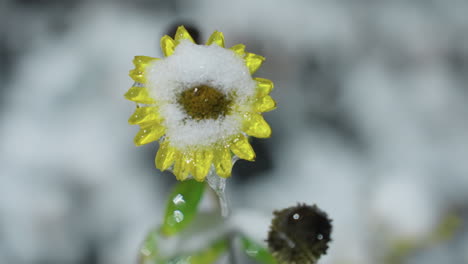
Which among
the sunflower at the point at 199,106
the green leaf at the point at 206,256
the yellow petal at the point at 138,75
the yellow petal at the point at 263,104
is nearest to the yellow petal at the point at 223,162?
the sunflower at the point at 199,106

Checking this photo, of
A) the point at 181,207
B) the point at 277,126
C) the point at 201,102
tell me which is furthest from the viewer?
the point at 277,126

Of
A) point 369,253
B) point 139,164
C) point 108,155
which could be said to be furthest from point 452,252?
point 108,155

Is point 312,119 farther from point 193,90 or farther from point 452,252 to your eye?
point 193,90

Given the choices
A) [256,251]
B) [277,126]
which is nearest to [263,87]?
[256,251]

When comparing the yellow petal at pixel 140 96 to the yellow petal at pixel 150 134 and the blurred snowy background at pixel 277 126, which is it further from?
the blurred snowy background at pixel 277 126

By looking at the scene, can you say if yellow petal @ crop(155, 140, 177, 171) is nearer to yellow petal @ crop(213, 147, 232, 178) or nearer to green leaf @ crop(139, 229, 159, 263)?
yellow petal @ crop(213, 147, 232, 178)

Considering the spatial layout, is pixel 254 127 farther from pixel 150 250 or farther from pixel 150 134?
pixel 150 250
